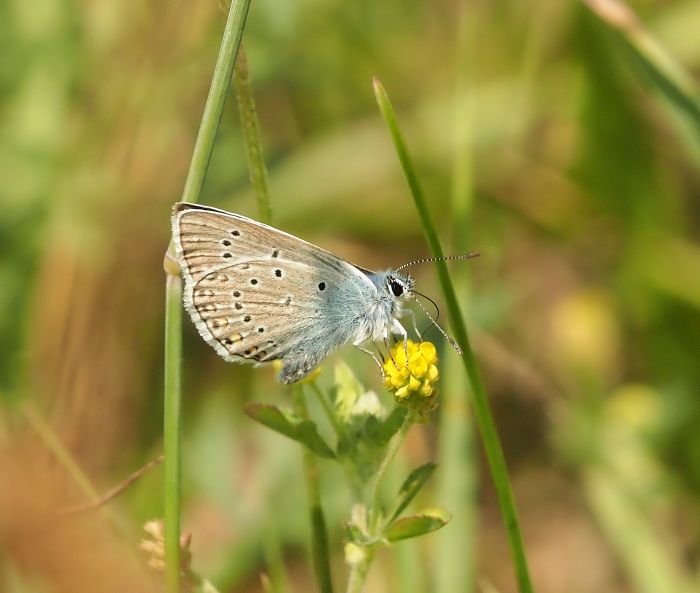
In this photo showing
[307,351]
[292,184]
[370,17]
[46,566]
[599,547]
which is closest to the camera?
[46,566]

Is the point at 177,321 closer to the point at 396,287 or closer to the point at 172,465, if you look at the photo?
the point at 172,465

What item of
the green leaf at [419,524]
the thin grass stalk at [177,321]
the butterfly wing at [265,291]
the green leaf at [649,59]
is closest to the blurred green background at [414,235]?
the green leaf at [649,59]

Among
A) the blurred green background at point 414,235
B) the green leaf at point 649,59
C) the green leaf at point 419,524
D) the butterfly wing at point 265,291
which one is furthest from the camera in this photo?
the blurred green background at point 414,235

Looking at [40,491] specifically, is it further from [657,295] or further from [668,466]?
[657,295]

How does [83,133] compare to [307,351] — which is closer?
[307,351]

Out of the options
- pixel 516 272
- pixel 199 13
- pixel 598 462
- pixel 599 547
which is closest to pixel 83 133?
pixel 199 13

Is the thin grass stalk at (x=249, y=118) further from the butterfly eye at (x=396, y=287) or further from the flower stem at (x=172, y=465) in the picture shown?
the butterfly eye at (x=396, y=287)

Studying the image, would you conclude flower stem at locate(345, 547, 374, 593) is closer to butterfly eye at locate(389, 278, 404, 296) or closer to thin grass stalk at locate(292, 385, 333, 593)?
thin grass stalk at locate(292, 385, 333, 593)

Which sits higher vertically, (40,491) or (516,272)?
(516,272)
